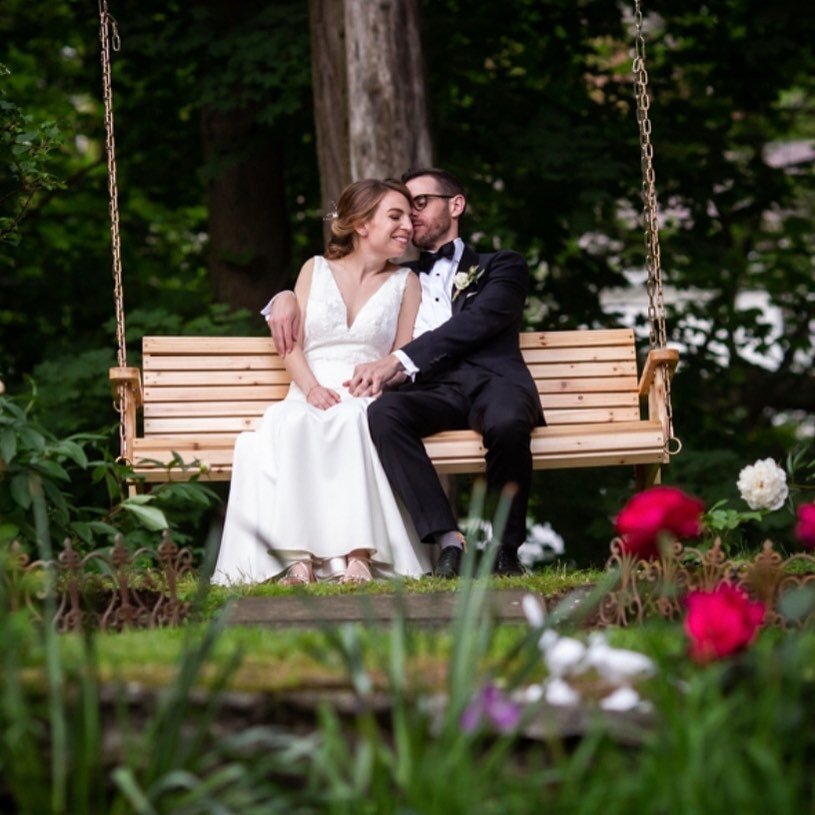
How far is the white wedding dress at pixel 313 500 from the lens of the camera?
557 centimetres

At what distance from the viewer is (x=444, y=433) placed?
5746 mm

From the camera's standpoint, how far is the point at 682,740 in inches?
93.3

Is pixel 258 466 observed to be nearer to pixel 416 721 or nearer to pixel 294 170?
pixel 416 721

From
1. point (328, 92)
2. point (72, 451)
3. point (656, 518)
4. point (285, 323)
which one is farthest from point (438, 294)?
point (656, 518)

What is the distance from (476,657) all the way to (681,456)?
608cm

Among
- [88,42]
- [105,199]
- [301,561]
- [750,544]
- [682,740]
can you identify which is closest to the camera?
[682,740]

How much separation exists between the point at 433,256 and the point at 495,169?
306 cm

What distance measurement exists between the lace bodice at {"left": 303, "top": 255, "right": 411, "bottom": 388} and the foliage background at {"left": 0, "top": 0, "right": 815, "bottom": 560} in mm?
2158

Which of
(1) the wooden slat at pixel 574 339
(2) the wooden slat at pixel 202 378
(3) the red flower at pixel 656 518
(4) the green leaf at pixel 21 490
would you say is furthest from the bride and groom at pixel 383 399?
(3) the red flower at pixel 656 518

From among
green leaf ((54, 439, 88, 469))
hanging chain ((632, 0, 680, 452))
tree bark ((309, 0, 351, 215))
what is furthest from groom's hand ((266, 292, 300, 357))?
green leaf ((54, 439, 88, 469))

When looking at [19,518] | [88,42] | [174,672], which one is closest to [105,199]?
[88,42]

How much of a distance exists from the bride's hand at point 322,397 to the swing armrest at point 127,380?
595mm

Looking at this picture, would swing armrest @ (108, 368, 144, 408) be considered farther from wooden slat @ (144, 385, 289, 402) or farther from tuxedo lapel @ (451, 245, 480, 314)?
tuxedo lapel @ (451, 245, 480, 314)

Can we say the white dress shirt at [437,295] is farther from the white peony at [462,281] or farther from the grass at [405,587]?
the grass at [405,587]
